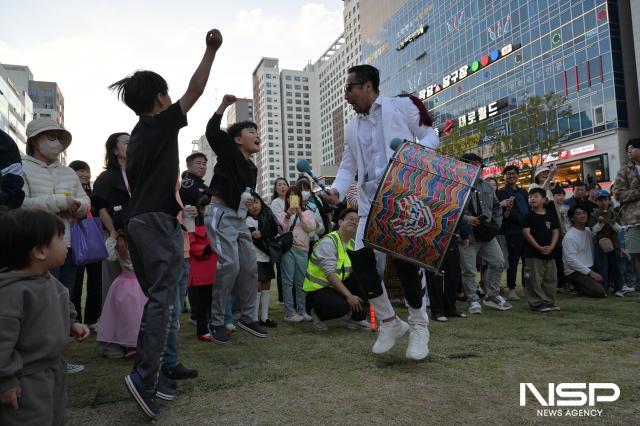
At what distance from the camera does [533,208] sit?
647 cm

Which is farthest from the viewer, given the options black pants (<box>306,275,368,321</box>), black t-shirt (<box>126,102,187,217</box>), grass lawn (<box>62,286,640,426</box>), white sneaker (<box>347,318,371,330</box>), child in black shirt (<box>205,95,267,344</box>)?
white sneaker (<box>347,318,371,330</box>)

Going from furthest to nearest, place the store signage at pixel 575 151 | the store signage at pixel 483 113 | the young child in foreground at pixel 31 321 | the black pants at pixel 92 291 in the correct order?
the store signage at pixel 483 113 → the store signage at pixel 575 151 → the black pants at pixel 92 291 → the young child in foreground at pixel 31 321

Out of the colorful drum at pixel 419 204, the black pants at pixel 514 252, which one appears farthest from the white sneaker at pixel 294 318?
the black pants at pixel 514 252

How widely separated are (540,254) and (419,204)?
3742 mm

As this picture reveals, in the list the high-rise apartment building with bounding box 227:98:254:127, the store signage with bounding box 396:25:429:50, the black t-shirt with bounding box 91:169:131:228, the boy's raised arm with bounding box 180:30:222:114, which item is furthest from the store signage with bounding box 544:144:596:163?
the high-rise apartment building with bounding box 227:98:254:127

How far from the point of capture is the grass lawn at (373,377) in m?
2.46

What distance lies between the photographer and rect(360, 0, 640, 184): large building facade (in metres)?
33.2

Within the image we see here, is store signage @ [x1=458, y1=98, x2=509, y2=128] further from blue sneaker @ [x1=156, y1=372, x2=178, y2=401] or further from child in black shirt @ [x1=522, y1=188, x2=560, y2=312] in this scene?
blue sneaker @ [x1=156, y1=372, x2=178, y2=401]

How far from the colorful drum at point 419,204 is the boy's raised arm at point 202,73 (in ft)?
4.28

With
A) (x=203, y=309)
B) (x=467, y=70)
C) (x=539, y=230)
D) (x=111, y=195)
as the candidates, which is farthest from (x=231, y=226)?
(x=467, y=70)

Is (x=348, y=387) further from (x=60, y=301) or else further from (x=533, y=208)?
(x=533, y=208)

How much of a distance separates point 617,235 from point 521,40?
37.6 meters

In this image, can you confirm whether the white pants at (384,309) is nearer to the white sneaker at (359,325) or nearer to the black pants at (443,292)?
the white sneaker at (359,325)

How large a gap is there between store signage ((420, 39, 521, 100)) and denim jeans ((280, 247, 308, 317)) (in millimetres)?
40790
